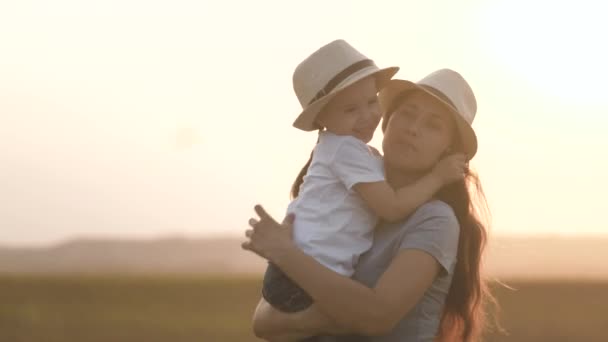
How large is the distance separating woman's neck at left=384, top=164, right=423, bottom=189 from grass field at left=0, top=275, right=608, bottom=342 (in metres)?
13.0

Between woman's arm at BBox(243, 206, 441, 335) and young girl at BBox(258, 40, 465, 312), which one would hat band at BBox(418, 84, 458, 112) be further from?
woman's arm at BBox(243, 206, 441, 335)

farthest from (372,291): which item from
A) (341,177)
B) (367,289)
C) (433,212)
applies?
(341,177)

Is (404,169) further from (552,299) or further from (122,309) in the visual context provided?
(122,309)

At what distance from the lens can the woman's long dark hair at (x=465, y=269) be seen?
5945 millimetres

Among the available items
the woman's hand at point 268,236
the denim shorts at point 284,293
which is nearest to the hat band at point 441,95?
the woman's hand at point 268,236

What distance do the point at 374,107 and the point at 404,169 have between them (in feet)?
0.89

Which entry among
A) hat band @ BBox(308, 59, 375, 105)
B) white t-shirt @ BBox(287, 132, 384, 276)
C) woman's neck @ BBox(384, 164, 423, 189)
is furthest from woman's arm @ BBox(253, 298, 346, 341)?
hat band @ BBox(308, 59, 375, 105)

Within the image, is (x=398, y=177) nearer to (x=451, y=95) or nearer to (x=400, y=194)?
(x=400, y=194)

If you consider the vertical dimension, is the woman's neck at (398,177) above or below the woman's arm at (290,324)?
above

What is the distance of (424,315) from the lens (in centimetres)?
567

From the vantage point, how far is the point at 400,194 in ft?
18.7

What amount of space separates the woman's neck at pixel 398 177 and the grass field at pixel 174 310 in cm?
1299

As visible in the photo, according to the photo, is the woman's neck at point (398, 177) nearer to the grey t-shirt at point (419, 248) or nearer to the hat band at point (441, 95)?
the grey t-shirt at point (419, 248)

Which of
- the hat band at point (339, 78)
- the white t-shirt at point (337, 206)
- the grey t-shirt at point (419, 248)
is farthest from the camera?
the hat band at point (339, 78)
